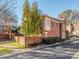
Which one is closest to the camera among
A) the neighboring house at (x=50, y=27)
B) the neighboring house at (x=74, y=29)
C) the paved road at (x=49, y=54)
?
the paved road at (x=49, y=54)

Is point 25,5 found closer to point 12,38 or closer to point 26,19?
point 26,19

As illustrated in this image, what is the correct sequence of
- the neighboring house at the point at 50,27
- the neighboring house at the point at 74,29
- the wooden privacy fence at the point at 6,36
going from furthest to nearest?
the neighboring house at the point at 74,29
the neighboring house at the point at 50,27
the wooden privacy fence at the point at 6,36

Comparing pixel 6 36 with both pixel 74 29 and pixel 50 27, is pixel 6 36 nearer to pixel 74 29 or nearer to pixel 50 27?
pixel 50 27

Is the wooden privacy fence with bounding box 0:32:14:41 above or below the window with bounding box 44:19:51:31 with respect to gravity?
below

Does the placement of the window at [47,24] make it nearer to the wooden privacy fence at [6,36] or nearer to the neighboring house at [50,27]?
the neighboring house at [50,27]

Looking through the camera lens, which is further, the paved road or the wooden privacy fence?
the wooden privacy fence

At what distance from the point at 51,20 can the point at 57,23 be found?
3.06 metres

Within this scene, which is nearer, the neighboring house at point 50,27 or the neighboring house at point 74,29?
the neighboring house at point 50,27

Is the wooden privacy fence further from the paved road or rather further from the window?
the paved road

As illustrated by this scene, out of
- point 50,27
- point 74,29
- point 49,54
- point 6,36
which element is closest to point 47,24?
point 50,27

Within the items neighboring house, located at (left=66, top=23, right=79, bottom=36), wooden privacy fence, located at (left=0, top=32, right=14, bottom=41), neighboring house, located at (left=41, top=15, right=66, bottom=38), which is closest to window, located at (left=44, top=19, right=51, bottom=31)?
neighboring house, located at (left=41, top=15, right=66, bottom=38)

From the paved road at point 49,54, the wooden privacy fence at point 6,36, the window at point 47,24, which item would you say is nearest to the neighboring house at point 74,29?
the window at point 47,24

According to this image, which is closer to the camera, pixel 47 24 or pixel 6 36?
pixel 6 36

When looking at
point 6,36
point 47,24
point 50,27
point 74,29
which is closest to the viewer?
point 6,36
